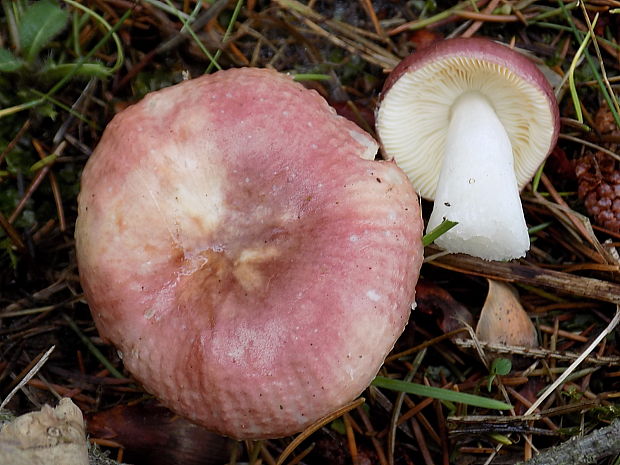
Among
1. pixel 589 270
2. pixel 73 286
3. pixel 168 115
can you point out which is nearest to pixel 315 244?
pixel 168 115

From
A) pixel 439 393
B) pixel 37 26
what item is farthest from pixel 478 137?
pixel 37 26

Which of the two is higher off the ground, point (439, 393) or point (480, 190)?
point (480, 190)

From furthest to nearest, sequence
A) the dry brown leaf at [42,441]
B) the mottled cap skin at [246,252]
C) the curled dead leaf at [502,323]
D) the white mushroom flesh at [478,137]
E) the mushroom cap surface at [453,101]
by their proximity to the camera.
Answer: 1. the curled dead leaf at [502,323]
2. the white mushroom flesh at [478,137]
3. the mushroom cap surface at [453,101]
4. the mottled cap skin at [246,252]
5. the dry brown leaf at [42,441]

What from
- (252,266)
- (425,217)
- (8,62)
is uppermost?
(8,62)

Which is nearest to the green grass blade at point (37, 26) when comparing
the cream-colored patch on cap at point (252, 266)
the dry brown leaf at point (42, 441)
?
the cream-colored patch on cap at point (252, 266)

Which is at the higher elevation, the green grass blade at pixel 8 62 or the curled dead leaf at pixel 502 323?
the green grass blade at pixel 8 62

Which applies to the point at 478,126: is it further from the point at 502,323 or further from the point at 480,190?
the point at 502,323

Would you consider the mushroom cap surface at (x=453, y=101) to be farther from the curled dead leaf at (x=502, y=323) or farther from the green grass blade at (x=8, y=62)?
the green grass blade at (x=8, y=62)
